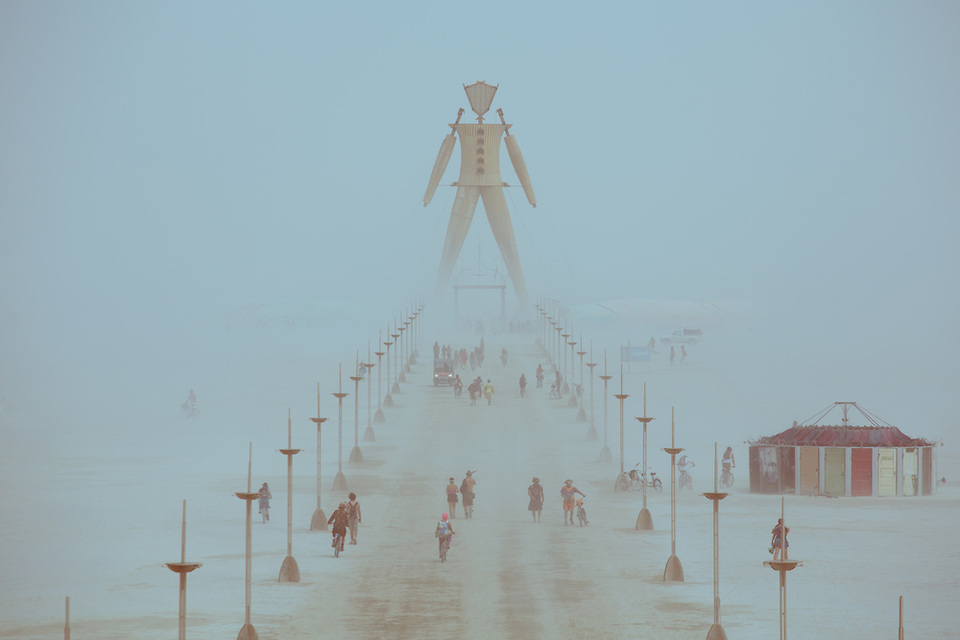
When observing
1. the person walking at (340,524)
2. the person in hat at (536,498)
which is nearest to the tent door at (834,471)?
the person in hat at (536,498)

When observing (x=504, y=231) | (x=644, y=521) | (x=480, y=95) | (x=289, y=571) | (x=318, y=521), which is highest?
(x=480, y=95)

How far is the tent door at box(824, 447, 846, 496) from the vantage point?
161 feet

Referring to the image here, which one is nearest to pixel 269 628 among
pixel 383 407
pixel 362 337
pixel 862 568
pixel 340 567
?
pixel 340 567

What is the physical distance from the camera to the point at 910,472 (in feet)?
162

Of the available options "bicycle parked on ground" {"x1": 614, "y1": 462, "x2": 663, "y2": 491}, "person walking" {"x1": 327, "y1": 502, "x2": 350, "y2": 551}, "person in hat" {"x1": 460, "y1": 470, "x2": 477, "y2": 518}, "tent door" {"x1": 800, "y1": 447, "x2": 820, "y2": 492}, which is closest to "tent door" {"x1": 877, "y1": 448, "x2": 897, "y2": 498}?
"tent door" {"x1": 800, "y1": 447, "x2": 820, "y2": 492}

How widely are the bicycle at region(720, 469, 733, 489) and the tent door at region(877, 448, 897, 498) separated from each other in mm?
5213

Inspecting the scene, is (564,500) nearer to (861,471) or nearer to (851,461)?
(851,461)

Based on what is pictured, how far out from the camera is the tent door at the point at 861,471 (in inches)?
1930

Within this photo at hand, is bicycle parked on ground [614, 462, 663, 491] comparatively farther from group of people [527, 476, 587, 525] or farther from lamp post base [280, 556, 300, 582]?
lamp post base [280, 556, 300, 582]

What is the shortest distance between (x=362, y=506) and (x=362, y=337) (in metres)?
78.5

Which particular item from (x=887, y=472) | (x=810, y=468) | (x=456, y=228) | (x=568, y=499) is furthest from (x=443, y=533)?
(x=456, y=228)

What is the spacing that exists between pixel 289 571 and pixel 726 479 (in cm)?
2189

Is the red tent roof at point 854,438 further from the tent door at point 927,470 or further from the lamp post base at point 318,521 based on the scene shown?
the lamp post base at point 318,521

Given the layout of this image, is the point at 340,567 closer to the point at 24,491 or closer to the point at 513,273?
the point at 24,491
